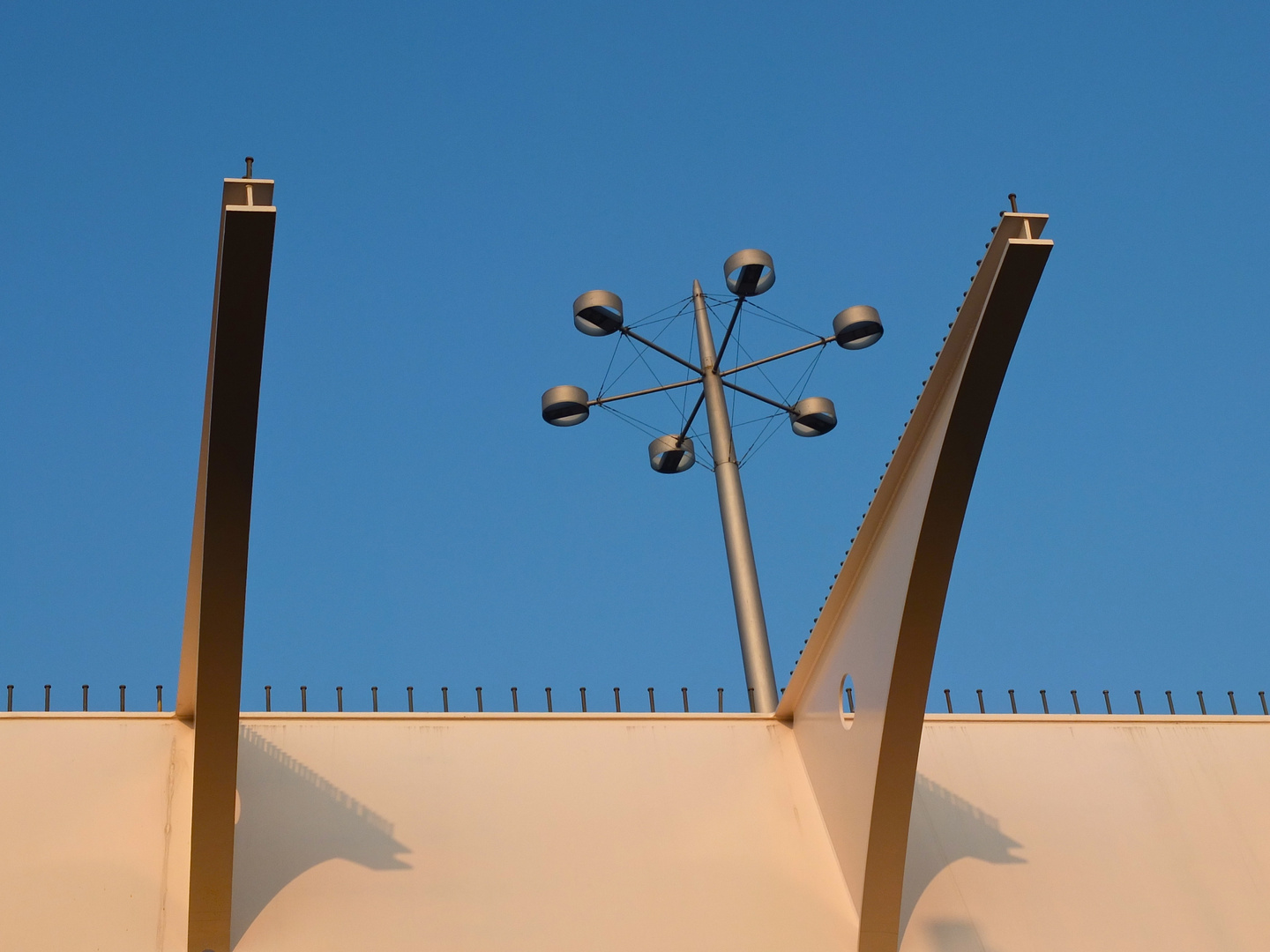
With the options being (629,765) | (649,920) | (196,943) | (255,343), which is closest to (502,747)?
(629,765)

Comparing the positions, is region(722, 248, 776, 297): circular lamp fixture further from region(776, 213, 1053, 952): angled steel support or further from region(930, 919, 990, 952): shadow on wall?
region(930, 919, 990, 952): shadow on wall

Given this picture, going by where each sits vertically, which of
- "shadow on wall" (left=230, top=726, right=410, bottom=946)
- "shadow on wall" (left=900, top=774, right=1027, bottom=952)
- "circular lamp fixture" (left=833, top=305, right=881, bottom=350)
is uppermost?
"circular lamp fixture" (left=833, top=305, right=881, bottom=350)

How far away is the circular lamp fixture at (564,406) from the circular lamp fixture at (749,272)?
5.75 feet

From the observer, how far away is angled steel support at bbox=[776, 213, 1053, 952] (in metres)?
7.66

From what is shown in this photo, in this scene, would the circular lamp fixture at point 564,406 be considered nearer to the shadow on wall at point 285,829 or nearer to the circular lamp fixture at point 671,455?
the circular lamp fixture at point 671,455

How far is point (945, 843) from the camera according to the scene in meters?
10.2

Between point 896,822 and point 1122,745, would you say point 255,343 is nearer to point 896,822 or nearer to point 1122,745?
point 896,822

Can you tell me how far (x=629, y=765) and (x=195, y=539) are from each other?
357cm

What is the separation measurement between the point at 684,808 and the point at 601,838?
66 centimetres

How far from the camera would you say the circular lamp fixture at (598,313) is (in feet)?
45.2

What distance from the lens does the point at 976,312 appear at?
7.88m

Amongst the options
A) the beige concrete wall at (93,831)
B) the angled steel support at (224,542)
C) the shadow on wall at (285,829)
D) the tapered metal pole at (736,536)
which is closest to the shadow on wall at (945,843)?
the tapered metal pole at (736,536)

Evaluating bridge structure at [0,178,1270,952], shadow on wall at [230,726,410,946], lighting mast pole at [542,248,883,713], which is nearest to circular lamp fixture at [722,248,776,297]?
lighting mast pole at [542,248,883,713]

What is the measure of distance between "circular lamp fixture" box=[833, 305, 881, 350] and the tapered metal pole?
4.32 ft
